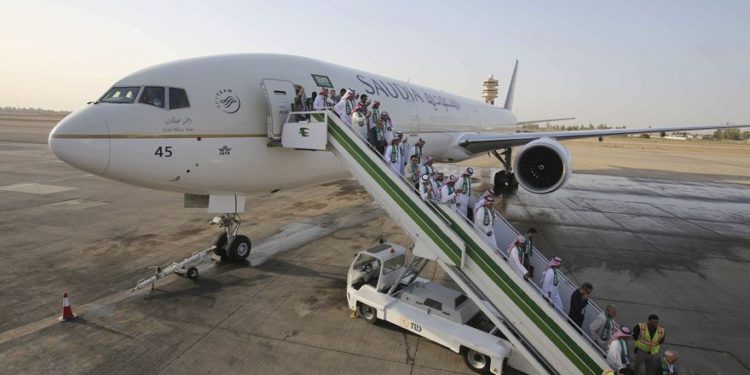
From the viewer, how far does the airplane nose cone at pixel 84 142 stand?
23.8ft

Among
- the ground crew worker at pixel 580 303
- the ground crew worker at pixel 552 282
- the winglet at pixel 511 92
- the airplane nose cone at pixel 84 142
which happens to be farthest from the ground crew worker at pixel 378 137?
the winglet at pixel 511 92

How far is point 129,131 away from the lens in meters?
7.55

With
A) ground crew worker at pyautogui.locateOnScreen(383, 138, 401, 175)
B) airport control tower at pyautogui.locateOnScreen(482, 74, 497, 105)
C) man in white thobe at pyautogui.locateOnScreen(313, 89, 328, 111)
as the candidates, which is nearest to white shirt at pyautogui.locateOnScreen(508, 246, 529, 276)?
ground crew worker at pyautogui.locateOnScreen(383, 138, 401, 175)

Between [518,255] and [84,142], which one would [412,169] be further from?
[84,142]

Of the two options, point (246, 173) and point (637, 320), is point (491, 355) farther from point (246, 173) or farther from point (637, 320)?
point (246, 173)

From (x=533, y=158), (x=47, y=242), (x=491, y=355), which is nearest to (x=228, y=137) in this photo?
(x=491, y=355)

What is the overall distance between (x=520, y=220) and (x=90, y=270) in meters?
15.1

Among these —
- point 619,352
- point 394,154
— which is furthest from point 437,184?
point 619,352

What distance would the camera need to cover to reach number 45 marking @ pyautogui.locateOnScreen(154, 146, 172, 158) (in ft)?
25.6

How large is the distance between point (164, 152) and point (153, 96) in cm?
120

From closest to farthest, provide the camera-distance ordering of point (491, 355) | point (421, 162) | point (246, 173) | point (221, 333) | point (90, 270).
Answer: point (491, 355)
point (221, 333)
point (421, 162)
point (246, 173)
point (90, 270)

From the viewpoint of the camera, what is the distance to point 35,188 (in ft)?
67.7

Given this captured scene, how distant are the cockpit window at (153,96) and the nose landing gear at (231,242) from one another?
12.0 feet

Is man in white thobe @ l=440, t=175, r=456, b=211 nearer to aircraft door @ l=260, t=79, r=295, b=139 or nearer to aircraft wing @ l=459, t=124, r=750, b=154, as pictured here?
aircraft door @ l=260, t=79, r=295, b=139
